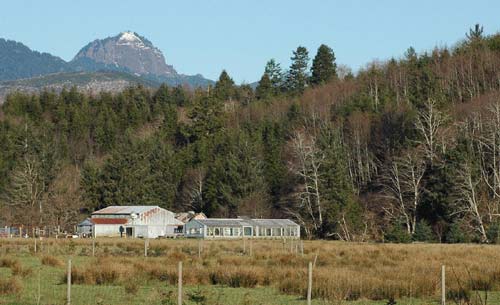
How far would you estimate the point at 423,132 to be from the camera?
7419cm

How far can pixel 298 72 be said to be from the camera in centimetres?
14388

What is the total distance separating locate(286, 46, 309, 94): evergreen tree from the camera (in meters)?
142

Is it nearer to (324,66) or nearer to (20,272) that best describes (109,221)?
(324,66)

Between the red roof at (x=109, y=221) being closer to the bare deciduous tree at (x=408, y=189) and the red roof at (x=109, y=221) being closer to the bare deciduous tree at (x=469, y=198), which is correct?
the bare deciduous tree at (x=408, y=189)

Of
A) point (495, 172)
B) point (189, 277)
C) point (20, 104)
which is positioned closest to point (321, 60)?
point (20, 104)

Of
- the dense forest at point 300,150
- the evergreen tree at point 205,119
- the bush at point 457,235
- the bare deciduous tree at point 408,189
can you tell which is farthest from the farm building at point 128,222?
the bush at point 457,235

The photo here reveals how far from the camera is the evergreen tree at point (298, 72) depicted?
468 feet

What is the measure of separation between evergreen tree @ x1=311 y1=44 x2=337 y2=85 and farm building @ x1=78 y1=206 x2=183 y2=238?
4862cm

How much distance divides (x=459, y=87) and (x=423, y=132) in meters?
26.2

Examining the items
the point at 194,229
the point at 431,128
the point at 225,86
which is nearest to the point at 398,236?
the point at 431,128

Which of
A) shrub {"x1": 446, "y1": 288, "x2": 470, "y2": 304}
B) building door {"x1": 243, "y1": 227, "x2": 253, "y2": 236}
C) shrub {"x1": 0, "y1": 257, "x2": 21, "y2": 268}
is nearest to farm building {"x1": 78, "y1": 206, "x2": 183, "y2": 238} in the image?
building door {"x1": 243, "y1": 227, "x2": 253, "y2": 236}

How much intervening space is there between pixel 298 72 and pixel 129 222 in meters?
61.4

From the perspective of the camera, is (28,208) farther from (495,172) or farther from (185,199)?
(495,172)

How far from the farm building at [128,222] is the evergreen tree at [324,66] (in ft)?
160
